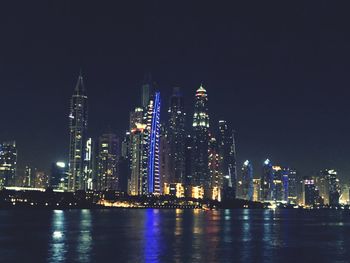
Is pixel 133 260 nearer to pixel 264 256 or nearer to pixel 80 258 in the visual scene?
pixel 80 258

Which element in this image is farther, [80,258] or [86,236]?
[86,236]

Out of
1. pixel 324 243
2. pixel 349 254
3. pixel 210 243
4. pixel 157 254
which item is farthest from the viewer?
pixel 324 243

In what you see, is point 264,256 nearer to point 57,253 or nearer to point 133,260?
point 133,260

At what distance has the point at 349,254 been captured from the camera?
65000 mm

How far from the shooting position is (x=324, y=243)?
79.5 meters

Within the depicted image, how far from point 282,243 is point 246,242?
190 inches

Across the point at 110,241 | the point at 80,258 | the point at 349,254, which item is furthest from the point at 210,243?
the point at 80,258

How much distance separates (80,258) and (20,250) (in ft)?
32.5

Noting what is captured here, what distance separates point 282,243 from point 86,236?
27.9 metres

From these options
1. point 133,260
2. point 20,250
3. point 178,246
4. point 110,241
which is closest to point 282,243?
point 178,246

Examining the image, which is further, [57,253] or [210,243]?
[210,243]

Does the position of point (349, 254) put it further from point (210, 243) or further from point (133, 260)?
point (133, 260)

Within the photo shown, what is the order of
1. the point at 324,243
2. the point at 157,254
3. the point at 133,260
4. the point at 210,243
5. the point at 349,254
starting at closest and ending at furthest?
the point at 133,260, the point at 157,254, the point at 349,254, the point at 210,243, the point at 324,243

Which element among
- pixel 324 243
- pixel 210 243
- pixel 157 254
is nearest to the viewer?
pixel 157 254
